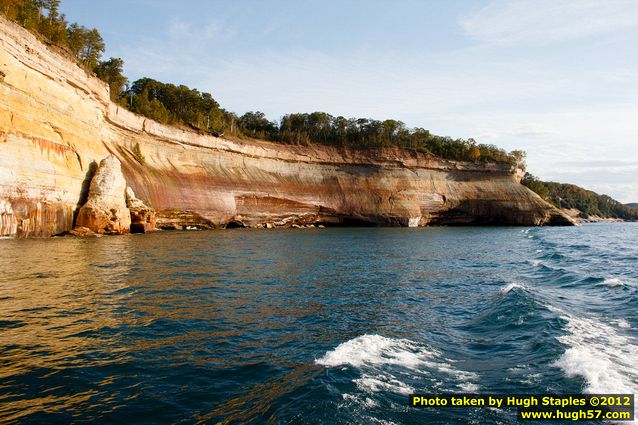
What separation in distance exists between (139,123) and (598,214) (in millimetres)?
196839

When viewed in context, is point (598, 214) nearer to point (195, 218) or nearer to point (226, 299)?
point (195, 218)

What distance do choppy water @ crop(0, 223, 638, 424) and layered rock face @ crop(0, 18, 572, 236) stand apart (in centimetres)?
1294

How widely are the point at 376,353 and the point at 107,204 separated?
32907 mm

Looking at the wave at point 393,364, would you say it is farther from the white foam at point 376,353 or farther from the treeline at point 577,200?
the treeline at point 577,200

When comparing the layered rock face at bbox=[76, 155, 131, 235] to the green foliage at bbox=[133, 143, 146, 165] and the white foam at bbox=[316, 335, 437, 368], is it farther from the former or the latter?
the white foam at bbox=[316, 335, 437, 368]

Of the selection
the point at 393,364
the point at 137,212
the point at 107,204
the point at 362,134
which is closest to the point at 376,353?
the point at 393,364

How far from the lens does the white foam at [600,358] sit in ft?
25.6

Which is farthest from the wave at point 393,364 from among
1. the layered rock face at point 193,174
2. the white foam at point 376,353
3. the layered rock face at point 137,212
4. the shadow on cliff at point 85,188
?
the layered rock face at point 137,212

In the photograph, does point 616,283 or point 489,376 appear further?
point 616,283

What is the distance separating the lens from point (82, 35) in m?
51.1

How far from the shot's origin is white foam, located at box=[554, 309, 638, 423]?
782 centimetres

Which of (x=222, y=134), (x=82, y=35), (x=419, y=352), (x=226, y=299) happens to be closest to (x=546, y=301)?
(x=419, y=352)

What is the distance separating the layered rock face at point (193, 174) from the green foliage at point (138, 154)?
472 mm

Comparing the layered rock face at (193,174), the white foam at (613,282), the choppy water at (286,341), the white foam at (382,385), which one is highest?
the layered rock face at (193,174)
